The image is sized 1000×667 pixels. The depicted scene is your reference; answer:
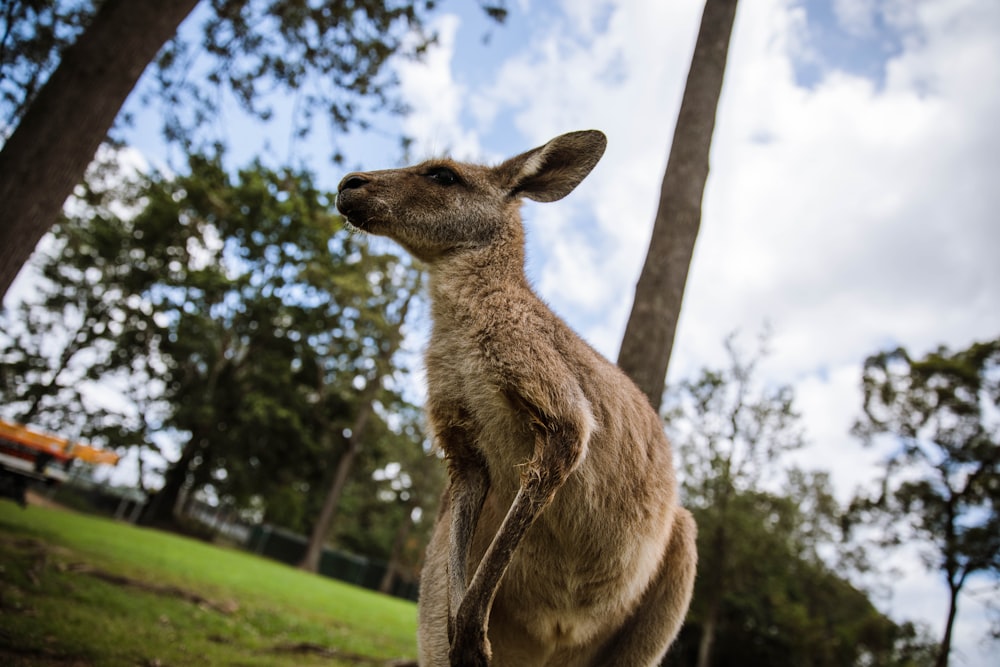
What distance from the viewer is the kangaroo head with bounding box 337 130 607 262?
3.26 metres

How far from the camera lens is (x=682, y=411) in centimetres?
2142

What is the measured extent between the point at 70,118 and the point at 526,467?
4294 mm

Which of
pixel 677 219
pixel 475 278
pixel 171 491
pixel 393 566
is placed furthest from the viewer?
pixel 393 566

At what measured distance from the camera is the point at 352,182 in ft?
10.9

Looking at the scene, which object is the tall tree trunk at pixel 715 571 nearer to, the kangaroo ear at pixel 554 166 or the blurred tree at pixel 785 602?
the blurred tree at pixel 785 602

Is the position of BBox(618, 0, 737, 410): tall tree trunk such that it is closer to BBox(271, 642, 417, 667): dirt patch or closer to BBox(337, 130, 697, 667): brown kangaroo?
BBox(337, 130, 697, 667): brown kangaroo

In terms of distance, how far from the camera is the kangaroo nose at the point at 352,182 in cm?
332

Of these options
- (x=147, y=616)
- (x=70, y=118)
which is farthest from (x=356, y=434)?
(x=70, y=118)

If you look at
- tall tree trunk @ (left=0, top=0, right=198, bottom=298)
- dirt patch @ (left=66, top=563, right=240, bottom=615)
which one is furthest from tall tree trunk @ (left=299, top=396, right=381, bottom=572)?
tall tree trunk @ (left=0, top=0, right=198, bottom=298)

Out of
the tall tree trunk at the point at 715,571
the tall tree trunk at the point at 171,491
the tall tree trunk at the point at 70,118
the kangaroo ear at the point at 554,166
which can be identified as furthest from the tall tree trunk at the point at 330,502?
the kangaroo ear at the point at 554,166

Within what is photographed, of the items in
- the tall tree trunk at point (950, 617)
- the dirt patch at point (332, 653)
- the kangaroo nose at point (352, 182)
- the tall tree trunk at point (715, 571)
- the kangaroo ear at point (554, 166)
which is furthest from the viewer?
the tall tree trunk at point (715, 571)

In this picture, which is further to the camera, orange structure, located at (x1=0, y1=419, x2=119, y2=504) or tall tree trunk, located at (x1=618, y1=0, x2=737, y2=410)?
orange structure, located at (x1=0, y1=419, x2=119, y2=504)

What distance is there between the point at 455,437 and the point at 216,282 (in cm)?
2588

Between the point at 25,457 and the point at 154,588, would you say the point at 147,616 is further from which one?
the point at 25,457
